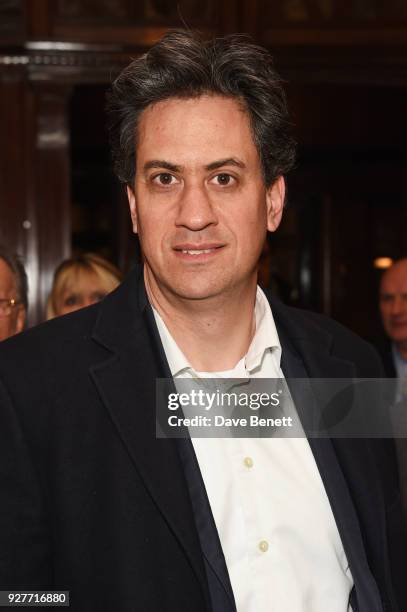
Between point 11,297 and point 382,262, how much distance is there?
4377mm

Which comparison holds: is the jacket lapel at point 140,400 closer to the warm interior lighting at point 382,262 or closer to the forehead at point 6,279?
the forehead at point 6,279

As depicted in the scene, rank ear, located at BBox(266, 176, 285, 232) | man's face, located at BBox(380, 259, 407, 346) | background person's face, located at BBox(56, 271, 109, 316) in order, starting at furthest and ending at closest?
man's face, located at BBox(380, 259, 407, 346), background person's face, located at BBox(56, 271, 109, 316), ear, located at BBox(266, 176, 285, 232)

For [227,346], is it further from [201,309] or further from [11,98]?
[11,98]

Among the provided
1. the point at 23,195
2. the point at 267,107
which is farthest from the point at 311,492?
the point at 23,195

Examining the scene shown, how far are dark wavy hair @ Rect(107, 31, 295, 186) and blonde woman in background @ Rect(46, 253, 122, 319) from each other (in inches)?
56.6

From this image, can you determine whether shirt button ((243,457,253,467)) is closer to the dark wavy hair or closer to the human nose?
the human nose

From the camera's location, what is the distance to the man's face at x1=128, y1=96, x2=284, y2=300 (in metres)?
1.43

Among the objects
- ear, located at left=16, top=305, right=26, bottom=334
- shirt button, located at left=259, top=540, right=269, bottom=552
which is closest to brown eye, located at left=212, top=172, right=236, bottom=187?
shirt button, located at left=259, top=540, right=269, bottom=552

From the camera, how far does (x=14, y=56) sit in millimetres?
4066

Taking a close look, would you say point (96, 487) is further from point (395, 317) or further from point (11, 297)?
point (395, 317)

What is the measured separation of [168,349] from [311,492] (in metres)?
0.33

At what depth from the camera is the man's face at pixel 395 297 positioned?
3246 mm

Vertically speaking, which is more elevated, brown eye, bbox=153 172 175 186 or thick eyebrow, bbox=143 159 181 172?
thick eyebrow, bbox=143 159 181 172

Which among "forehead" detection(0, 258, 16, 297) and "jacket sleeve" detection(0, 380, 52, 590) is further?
"forehead" detection(0, 258, 16, 297)
